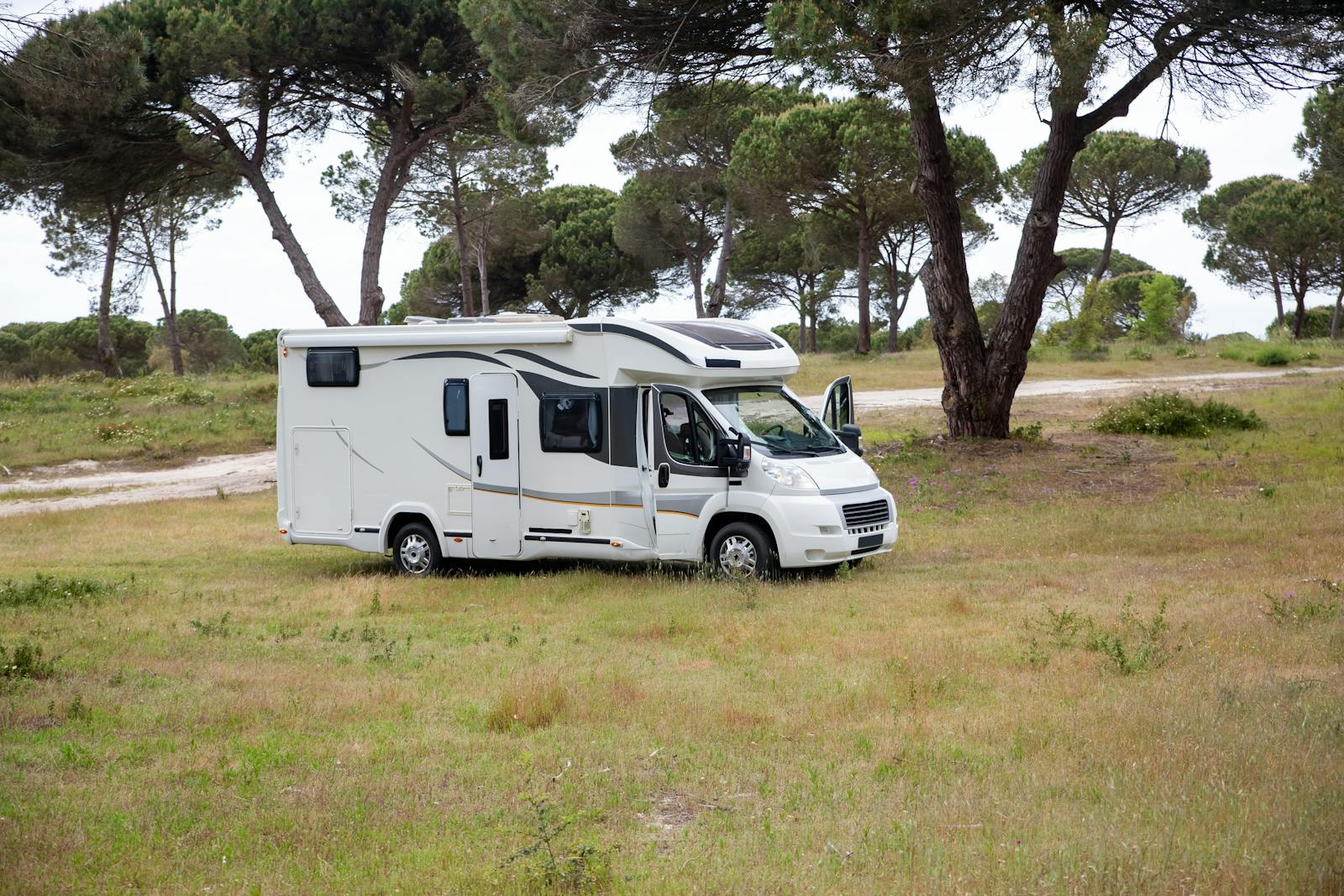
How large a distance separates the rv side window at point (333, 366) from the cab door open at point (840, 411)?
4.86 m

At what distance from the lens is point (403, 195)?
4100 centimetres

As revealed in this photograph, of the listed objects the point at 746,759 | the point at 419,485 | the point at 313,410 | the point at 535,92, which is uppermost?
the point at 535,92

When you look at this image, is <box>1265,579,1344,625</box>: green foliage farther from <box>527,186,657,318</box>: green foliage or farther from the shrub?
<box>527,186,657,318</box>: green foliage

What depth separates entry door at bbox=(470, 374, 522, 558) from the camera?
1204 centimetres

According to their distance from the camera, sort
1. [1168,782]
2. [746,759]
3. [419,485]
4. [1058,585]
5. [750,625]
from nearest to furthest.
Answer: [1168,782] → [746,759] → [750,625] → [1058,585] → [419,485]

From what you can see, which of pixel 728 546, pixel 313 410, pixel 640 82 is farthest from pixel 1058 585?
pixel 640 82

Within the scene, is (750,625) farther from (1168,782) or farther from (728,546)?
(1168,782)

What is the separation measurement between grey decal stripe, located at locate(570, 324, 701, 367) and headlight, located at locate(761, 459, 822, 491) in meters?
1.15

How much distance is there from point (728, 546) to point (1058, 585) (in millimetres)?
2943

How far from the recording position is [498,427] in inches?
476

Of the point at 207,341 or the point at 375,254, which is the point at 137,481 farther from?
the point at 207,341

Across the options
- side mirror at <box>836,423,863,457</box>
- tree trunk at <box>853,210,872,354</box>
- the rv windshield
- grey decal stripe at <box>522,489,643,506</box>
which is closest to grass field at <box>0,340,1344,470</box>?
tree trunk at <box>853,210,872,354</box>

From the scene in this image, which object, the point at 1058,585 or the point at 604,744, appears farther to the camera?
the point at 1058,585

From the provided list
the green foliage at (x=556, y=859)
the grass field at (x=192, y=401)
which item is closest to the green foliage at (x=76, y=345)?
the grass field at (x=192, y=401)
